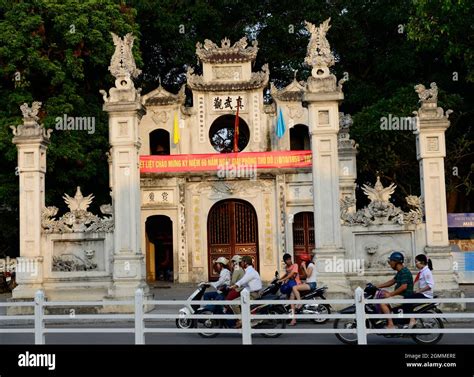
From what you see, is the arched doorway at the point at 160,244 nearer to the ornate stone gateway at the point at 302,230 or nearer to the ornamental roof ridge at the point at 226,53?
the ornate stone gateway at the point at 302,230

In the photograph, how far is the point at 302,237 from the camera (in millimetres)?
25984

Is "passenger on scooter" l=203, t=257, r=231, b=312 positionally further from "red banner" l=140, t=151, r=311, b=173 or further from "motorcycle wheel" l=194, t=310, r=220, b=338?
"red banner" l=140, t=151, r=311, b=173

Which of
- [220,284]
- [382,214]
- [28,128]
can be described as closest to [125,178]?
[28,128]

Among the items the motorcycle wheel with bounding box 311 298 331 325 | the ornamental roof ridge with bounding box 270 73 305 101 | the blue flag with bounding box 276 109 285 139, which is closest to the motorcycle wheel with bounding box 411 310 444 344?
the motorcycle wheel with bounding box 311 298 331 325

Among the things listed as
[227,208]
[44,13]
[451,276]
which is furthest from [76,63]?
[451,276]

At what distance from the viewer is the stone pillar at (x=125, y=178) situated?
15.7m

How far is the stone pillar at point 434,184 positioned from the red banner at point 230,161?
9.66 m

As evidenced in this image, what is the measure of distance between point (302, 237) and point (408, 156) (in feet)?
19.3

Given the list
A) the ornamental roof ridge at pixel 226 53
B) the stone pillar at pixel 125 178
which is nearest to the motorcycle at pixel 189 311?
Result: the stone pillar at pixel 125 178
